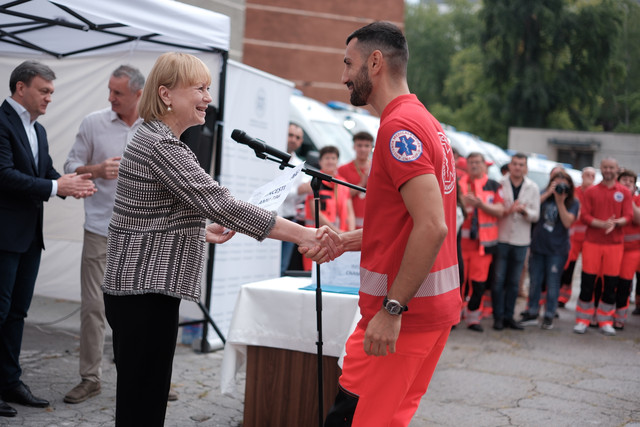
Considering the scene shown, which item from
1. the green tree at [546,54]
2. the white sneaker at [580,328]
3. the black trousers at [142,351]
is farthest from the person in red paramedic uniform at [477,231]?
the green tree at [546,54]

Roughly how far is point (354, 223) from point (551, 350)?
2.71 meters

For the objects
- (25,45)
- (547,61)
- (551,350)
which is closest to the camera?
(25,45)

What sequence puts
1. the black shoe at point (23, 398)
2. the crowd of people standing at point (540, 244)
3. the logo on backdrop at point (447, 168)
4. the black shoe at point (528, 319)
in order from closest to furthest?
1. the logo on backdrop at point (447, 168)
2. the black shoe at point (23, 398)
3. the crowd of people standing at point (540, 244)
4. the black shoe at point (528, 319)

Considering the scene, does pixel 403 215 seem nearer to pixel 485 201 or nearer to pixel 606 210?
pixel 485 201

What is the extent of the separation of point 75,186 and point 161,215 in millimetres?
2025

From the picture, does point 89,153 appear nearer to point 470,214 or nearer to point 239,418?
point 239,418

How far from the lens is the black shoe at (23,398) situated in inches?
187

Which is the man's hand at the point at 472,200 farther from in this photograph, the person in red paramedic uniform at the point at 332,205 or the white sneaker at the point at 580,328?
the white sneaker at the point at 580,328

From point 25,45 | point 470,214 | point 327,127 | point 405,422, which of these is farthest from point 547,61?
point 405,422

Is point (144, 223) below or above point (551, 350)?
above

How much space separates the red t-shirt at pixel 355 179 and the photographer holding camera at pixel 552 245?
8.64ft

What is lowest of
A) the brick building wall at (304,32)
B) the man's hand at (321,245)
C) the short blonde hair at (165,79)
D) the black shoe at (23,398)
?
the black shoe at (23,398)

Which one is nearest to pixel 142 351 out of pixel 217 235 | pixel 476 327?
pixel 217 235

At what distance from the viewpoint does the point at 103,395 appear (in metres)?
5.14
